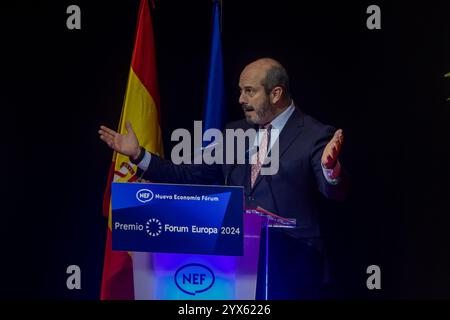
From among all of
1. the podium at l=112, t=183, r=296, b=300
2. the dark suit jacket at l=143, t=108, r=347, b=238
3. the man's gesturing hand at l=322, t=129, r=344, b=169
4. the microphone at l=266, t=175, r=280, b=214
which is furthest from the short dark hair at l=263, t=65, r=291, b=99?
the podium at l=112, t=183, r=296, b=300

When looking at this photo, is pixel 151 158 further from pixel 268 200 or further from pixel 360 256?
pixel 360 256

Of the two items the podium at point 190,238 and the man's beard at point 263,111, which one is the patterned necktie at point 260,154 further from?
the podium at point 190,238

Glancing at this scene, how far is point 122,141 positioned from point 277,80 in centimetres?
102

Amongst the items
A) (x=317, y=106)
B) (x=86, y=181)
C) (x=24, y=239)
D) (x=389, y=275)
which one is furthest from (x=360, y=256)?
(x=24, y=239)

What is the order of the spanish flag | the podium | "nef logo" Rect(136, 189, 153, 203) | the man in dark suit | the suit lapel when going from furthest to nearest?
the spanish flag → the suit lapel → the man in dark suit → "nef logo" Rect(136, 189, 153, 203) → the podium

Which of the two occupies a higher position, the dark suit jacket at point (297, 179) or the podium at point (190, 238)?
the dark suit jacket at point (297, 179)

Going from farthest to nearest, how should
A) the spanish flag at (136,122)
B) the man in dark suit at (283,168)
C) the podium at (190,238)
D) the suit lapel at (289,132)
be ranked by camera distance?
the spanish flag at (136,122)
the suit lapel at (289,132)
the man in dark suit at (283,168)
the podium at (190,238)

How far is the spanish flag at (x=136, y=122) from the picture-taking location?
18.7ft

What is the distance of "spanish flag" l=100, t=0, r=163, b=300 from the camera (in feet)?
18.7

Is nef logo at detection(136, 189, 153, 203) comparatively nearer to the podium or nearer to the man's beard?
the podium

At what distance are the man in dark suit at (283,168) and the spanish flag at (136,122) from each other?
0.61ft

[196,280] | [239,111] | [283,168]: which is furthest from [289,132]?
[196,280]

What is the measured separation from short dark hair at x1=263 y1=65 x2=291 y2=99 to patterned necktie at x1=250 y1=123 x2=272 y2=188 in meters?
0.22

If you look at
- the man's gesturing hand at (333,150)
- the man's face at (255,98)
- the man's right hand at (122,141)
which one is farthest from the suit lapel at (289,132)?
the man's right hand at (122,141)
